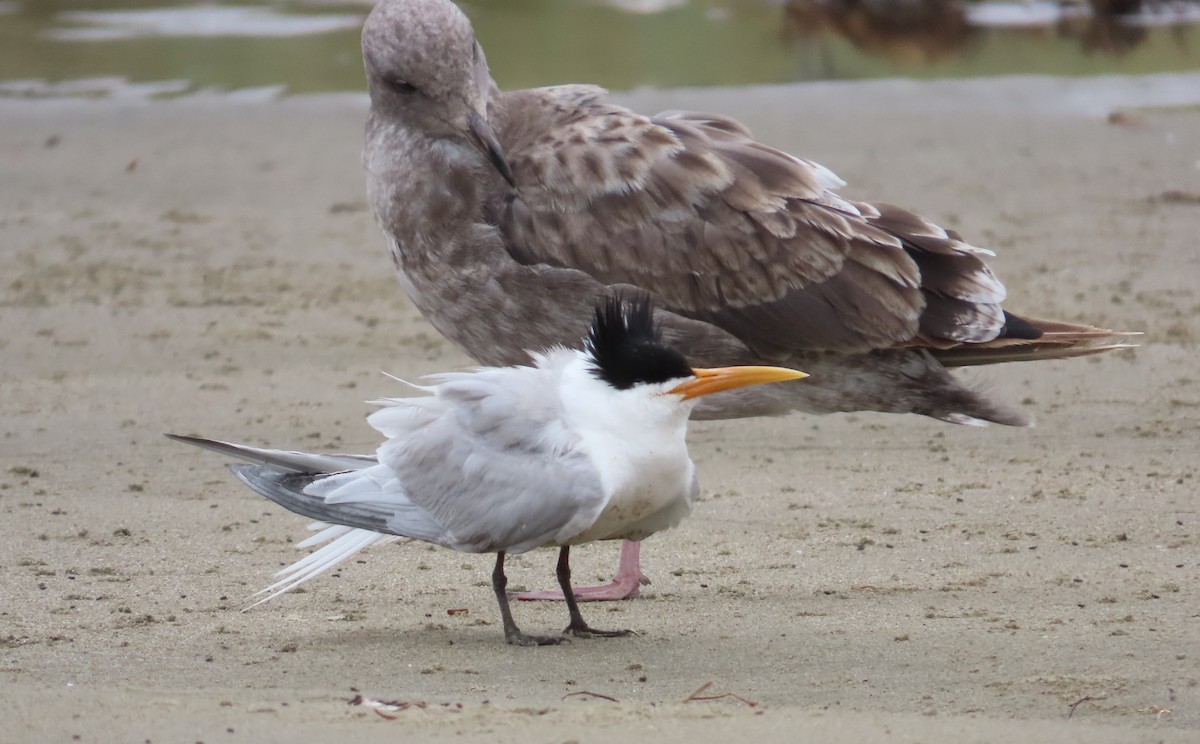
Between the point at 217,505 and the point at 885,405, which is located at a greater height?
the point at 885,405

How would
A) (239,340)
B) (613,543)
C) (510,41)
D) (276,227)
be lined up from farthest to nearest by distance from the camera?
1. (510,41)
2. (276,227)
3. (239,340)
4. (613,543)

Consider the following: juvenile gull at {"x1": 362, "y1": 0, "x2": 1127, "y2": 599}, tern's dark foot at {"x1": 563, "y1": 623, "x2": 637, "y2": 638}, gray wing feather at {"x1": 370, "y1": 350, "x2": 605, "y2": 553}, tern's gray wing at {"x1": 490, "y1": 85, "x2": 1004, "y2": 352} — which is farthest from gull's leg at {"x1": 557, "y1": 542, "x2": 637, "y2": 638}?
tern's gray wing at {"x1": 490, "y1": 85, "x2": 1004, "y2": 352}

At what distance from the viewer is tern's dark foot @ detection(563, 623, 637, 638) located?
4.83 metres

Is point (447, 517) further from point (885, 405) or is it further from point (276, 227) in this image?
point (276, 227)

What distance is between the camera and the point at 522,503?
460cm

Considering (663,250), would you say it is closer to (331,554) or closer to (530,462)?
(530,462)

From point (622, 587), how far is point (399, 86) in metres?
1.95

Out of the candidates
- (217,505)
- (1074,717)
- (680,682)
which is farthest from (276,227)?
(1074,717)

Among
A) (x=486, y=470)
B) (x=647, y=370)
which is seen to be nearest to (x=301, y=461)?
(x=486, y=470)

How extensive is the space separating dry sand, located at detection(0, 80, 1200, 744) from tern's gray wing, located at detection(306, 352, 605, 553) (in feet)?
1.17

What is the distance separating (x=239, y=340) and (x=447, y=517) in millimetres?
3984

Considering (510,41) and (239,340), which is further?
(510,41)

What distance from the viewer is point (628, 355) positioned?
4602 millimetres

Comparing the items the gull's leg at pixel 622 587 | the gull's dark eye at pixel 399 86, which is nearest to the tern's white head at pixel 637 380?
the gull's leg at pixel 622 587
